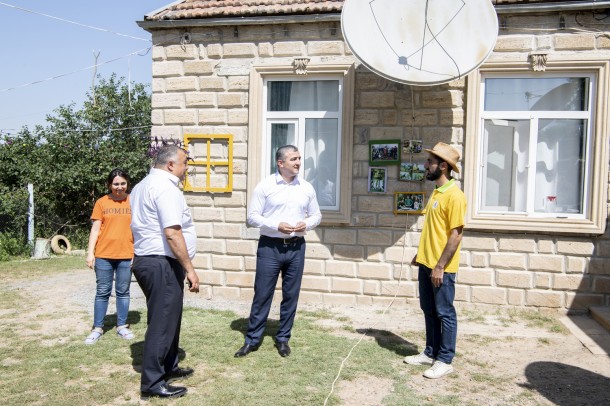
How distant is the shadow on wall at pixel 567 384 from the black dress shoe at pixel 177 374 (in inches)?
108

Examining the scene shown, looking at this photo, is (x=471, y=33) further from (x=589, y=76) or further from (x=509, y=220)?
(x=509, y=220)

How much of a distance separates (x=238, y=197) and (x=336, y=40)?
→ 2454mm

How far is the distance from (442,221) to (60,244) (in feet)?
38.4

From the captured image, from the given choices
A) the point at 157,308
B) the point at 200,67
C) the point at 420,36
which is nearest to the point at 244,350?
the point at 157,308

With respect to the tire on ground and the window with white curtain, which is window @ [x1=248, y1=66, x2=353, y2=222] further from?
the tire on ground

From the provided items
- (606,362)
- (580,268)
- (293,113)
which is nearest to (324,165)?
(293,113)

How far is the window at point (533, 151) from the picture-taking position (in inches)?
267

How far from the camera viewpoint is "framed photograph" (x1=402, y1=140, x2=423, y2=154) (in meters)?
6.97

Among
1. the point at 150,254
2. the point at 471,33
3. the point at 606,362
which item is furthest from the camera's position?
the point at 471,33

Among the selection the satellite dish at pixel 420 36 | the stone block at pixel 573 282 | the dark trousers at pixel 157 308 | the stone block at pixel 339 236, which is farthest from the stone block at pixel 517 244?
the dark trousers at pixel 157 308

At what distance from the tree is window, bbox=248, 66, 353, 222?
738 cm

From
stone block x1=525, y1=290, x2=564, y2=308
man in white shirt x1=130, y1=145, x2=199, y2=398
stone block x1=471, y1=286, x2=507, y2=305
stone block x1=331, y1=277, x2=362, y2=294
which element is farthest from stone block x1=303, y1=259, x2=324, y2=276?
man in white shirt x1=130, y1=145, x2=199, y2=398

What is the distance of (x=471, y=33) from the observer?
606 centimetres

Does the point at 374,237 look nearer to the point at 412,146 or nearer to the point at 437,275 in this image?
the point at 412,146
